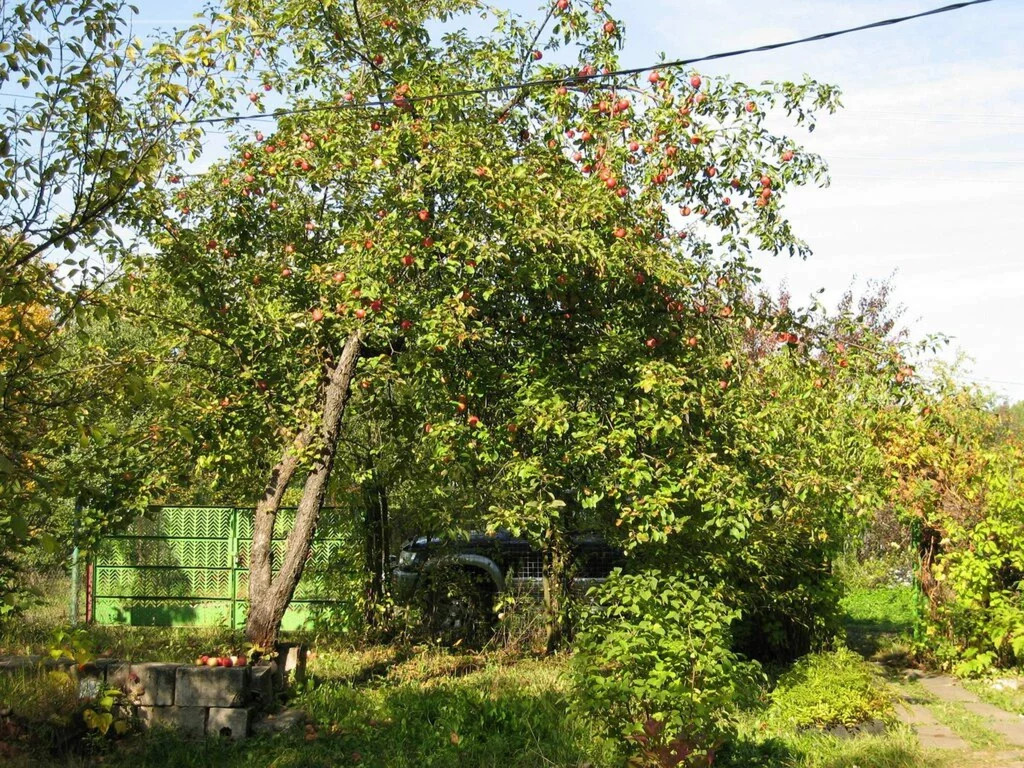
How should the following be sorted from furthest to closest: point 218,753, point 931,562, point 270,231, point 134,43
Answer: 1. point 931,562
2. point 270,231
3. point 218,753
4. point 134,43

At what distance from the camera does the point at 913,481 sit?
9609 millimetres

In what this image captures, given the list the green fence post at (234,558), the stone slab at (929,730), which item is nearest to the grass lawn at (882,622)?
the stone slab at (929,730)

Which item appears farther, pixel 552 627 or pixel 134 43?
pixel 552 627

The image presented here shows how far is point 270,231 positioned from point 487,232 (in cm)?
230

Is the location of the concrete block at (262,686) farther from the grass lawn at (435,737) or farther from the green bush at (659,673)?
the green bush at (659,673)

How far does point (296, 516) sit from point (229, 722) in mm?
1653

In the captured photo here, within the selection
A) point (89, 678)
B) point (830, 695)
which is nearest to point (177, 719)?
point (89, 678)

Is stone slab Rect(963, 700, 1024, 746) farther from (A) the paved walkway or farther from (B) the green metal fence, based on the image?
(B) the green metal fence

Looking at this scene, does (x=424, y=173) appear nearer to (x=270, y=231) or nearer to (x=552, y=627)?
(x=270, y=231)

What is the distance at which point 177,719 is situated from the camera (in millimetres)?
6559

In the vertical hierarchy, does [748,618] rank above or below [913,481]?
below

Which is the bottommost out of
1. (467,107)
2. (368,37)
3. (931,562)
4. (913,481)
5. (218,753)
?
(218,753)

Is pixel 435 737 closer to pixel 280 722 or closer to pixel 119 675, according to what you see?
pixel 280 722

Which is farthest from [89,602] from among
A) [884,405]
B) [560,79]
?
[884,405]
